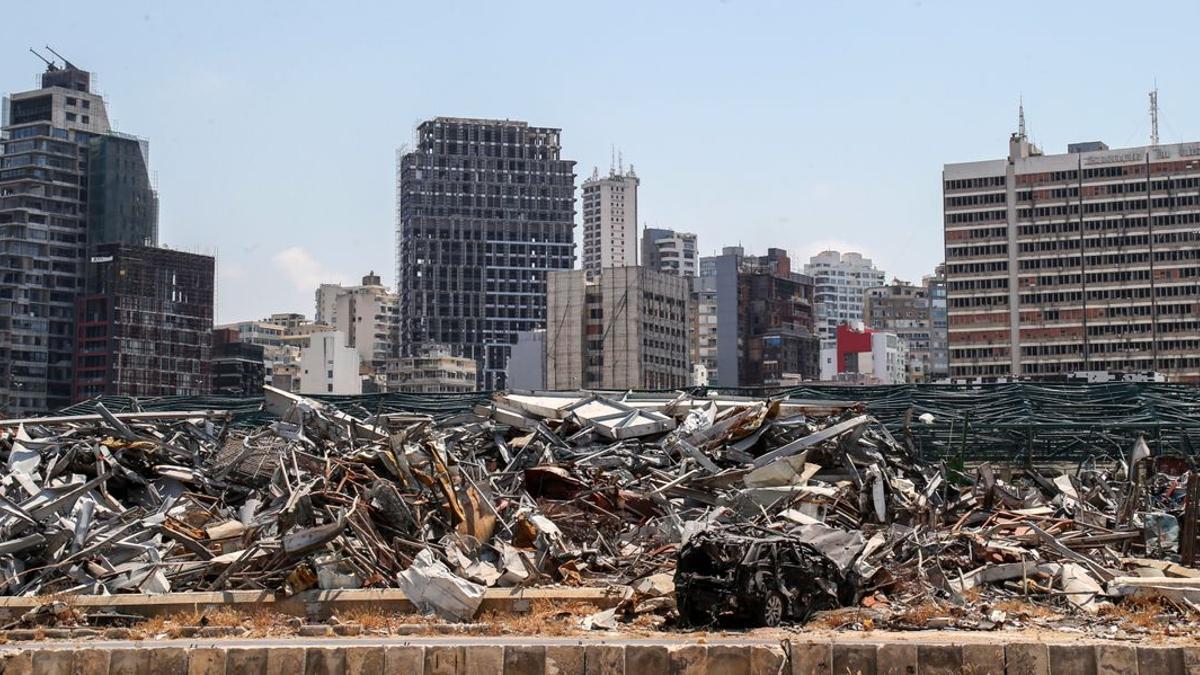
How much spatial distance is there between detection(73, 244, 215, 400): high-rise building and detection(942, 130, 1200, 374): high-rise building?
81199 mm

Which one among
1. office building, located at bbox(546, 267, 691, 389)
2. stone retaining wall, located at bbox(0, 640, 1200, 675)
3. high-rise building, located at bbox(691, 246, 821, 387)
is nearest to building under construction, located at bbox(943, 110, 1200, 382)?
office building, located at bbox(546, 267, 691, 389)

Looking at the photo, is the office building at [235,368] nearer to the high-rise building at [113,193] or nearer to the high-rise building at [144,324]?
the high-rise building at [144,324]

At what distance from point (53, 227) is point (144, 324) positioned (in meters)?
16.5

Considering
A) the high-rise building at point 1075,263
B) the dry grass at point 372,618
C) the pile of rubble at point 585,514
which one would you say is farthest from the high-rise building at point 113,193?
the dry grass at point 372,618

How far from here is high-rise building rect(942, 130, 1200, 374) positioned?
138 metres

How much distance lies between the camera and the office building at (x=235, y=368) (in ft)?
566

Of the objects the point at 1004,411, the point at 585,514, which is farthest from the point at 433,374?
the point at 585,514

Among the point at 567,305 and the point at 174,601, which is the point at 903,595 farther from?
the point at 567,305

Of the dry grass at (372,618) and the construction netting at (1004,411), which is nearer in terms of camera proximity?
the dry grass at (372,618)

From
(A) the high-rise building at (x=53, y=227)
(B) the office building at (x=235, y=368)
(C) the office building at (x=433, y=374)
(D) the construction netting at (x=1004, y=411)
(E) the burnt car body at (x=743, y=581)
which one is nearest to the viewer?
(E) the burnt car body at (x=743, y=581)

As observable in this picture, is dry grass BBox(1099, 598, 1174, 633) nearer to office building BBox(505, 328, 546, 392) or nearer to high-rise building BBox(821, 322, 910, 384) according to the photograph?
office building BBox(505, 328, 546, 392)

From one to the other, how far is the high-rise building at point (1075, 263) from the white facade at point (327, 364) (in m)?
63.4

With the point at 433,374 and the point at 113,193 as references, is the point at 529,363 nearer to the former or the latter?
the point at 433,374

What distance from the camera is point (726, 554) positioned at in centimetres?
1936
